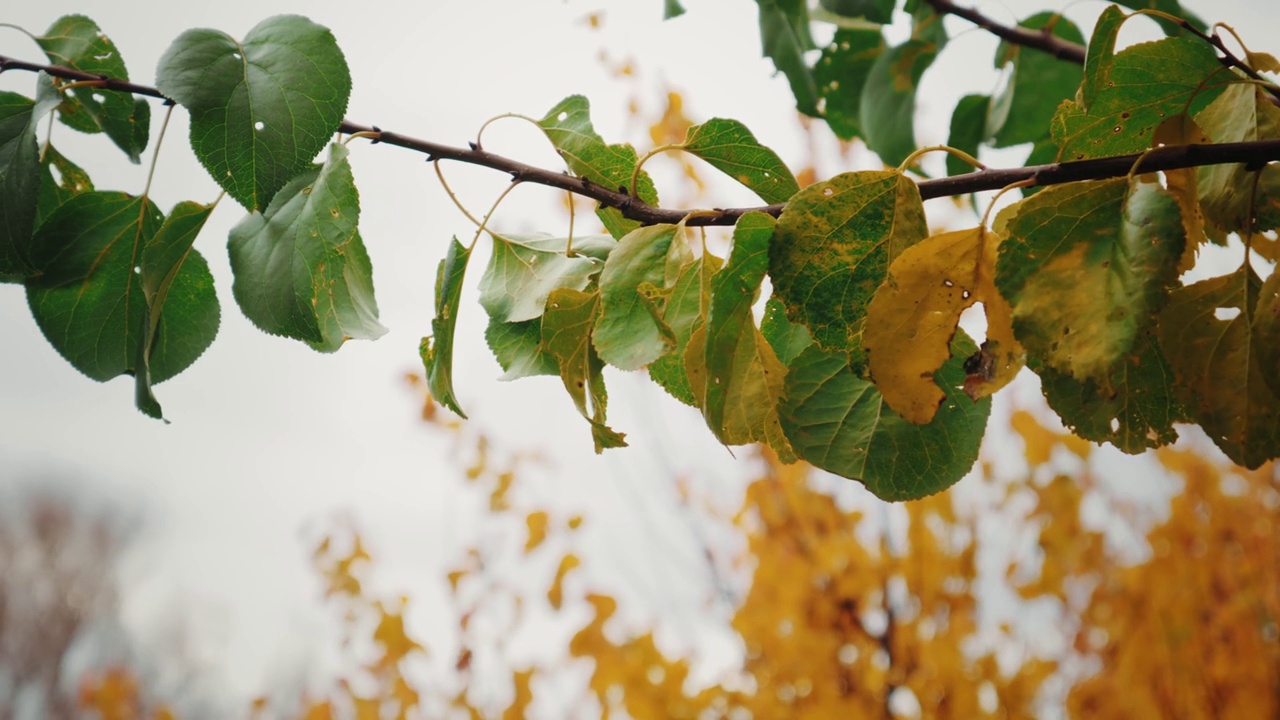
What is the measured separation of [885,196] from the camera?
258mm

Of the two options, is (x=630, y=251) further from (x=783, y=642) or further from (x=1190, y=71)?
(x=783, y=642)

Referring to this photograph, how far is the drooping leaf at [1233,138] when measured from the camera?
0.28 m

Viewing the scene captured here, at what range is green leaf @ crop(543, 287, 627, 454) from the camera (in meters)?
0.28

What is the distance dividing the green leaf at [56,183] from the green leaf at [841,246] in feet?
1.18

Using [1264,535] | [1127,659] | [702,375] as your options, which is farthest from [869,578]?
[702,375]

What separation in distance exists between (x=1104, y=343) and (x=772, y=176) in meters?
0.13

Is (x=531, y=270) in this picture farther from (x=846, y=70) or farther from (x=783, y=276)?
(x=846, y=70)

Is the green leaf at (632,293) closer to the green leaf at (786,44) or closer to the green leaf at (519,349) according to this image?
the green leaf at (519,349)

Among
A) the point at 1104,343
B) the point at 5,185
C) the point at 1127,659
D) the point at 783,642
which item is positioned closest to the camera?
the point at 1104,343

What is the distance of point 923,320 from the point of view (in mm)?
247

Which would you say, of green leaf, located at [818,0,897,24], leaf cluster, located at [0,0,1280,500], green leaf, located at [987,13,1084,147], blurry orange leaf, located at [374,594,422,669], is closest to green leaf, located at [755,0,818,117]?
green leaf, located at [818,0,897,24]

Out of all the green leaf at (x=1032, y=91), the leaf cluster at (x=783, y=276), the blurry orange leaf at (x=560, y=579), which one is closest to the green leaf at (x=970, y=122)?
the green leaf at (x=1032, y=91)

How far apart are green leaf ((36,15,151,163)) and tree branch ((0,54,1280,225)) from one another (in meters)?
0.03

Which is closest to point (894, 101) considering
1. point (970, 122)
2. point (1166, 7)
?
point (970, 122)
